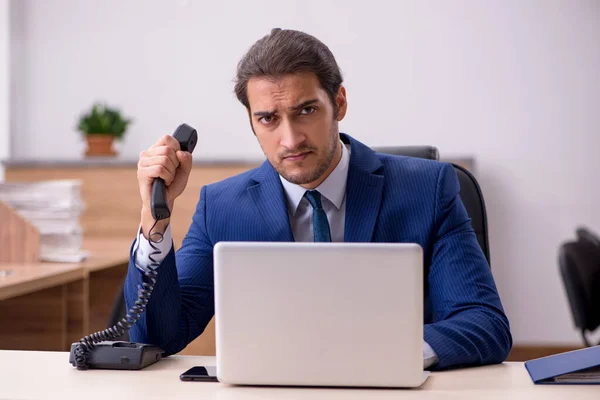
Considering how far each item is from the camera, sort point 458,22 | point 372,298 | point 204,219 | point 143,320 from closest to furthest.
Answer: point 372,298
point 143,320
point 204,219
point 458,22

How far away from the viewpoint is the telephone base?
4.18 ft

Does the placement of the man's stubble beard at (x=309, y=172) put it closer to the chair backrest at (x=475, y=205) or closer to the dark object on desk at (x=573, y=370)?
the chair backrest at (x=475, y=205)

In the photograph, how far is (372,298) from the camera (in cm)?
106

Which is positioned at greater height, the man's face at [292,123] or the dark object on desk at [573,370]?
the man's face at [292,123]

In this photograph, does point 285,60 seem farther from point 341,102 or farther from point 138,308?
point 138,308

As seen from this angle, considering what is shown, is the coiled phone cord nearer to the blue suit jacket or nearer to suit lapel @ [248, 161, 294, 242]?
the blue suit jacket

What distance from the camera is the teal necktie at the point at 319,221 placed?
1.68 meters

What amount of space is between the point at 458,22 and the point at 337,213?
116 inches

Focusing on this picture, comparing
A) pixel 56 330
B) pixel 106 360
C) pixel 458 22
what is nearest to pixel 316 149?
pixel 106 360

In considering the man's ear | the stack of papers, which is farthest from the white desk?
the stack of papers

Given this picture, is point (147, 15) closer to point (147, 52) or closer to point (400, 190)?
point (147, 52)

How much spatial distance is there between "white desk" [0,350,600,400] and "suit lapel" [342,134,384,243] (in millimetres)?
467

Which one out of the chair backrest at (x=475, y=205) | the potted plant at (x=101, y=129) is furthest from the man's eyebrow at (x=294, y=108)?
the potted plant at (x=101, y=129)

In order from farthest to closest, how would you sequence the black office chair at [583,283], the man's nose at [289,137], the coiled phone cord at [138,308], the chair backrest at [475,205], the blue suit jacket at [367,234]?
the black office chair at [583,283]
the chair backrest at [475,205]
the man's nose at [289,137]
the blue suit jacket at [367,234]
the coiled phone cord at [138,308]
